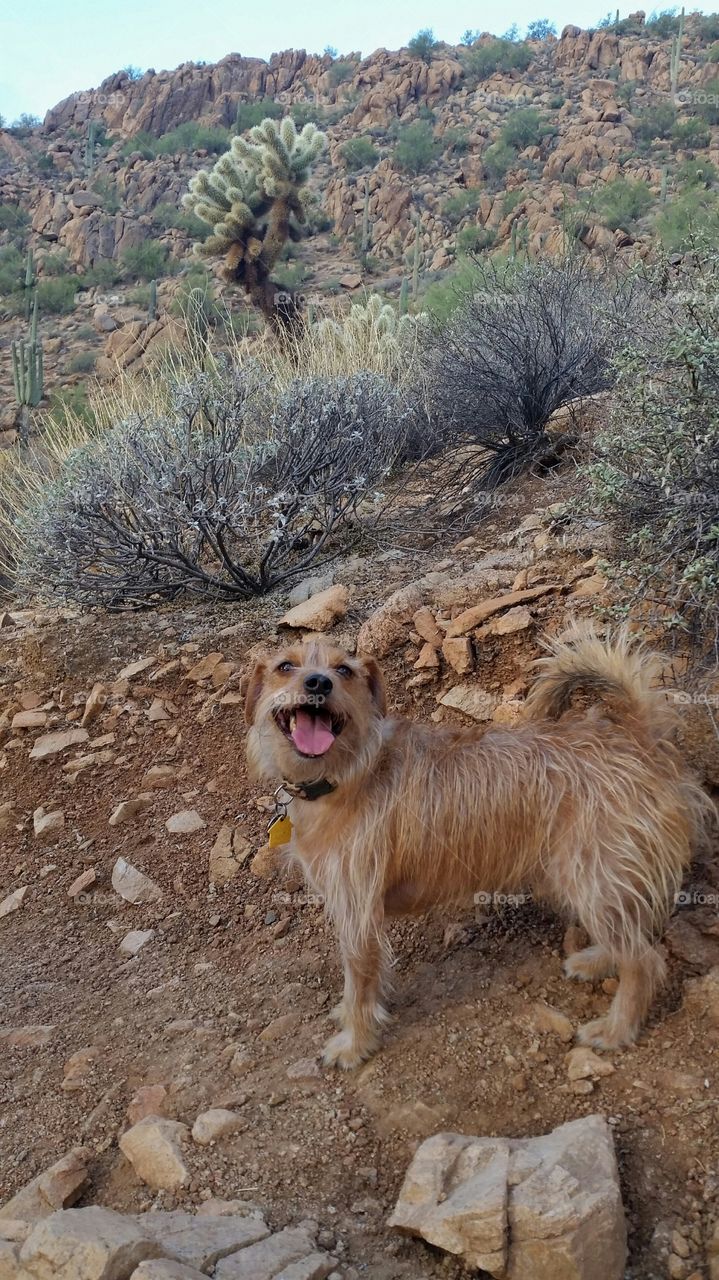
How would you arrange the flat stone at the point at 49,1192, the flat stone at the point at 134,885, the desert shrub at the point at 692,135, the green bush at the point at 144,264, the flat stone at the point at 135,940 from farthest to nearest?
the green bush at the point at 144,264
the desert shrub at the point at 692,135
the flat stone at the point at 134,885
the flat stone at the point at 135,940
the flat stone at the point at 49,1192

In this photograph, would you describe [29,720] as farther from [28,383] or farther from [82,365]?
[82,365]

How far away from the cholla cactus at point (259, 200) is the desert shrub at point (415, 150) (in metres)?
18.9

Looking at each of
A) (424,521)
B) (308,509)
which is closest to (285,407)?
(308,509)

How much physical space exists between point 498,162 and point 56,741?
116ft

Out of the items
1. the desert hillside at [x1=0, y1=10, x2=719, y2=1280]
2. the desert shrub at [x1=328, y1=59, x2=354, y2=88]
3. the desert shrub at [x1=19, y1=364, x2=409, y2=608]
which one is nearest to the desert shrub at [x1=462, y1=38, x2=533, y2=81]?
the desert shrub at [x1=328, y1=59, x2=354, y2=88]

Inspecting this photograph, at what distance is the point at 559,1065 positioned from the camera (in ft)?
10.8

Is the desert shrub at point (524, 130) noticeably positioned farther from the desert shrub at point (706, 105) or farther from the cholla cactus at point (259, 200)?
the cholla cactus at point (259, 200)

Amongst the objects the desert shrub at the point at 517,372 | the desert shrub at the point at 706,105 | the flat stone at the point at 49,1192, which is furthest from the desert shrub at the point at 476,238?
the flat stone at the point at 49,1192

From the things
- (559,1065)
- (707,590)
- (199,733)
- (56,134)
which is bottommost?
(559,1065)

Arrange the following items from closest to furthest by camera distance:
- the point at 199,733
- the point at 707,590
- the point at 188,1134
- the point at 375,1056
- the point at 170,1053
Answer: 1. the point at 188,1134
2. the point at 375,1056
3. the point at 170,1053
4. the point at 707,590
5. the point at 199,733

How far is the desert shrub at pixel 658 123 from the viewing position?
111ft

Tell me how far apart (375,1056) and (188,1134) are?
74 cm

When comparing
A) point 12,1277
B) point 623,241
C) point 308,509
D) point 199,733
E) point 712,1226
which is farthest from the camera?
point 623,241

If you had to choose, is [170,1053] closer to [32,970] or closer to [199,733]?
[32,970]
